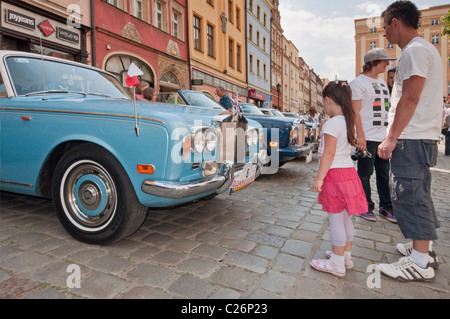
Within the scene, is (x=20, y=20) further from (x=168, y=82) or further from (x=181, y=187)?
(x=181, y=187)

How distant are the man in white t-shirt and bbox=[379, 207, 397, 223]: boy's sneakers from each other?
4.09ft

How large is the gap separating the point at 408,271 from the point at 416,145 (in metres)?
0.90

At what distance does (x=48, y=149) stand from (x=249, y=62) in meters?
24.8

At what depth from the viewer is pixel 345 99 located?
213 centimetres

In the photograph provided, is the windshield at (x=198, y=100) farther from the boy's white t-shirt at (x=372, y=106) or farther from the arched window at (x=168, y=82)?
the arched window at (x=168, y=82)

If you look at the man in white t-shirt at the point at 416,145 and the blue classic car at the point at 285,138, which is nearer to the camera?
the man in white t-shirt at the point at 416,145

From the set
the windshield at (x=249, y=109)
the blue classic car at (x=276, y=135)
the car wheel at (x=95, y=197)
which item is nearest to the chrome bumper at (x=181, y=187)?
the car wheel at (x=95, y=197)

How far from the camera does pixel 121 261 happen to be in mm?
2211

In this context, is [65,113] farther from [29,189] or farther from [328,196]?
[328,196]

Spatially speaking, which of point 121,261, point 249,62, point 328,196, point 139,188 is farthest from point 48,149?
point 249,62

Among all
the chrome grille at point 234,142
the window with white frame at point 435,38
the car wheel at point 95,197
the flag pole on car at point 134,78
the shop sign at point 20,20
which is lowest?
the car wheel at point 95,197

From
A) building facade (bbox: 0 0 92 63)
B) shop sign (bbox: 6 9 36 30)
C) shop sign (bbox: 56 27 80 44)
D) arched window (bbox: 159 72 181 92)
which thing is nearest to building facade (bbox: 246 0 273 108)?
arched window (bbox: 159 72 181 92)

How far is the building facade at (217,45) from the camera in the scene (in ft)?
53.5

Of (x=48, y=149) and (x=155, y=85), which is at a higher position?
(x=155, y=85)
